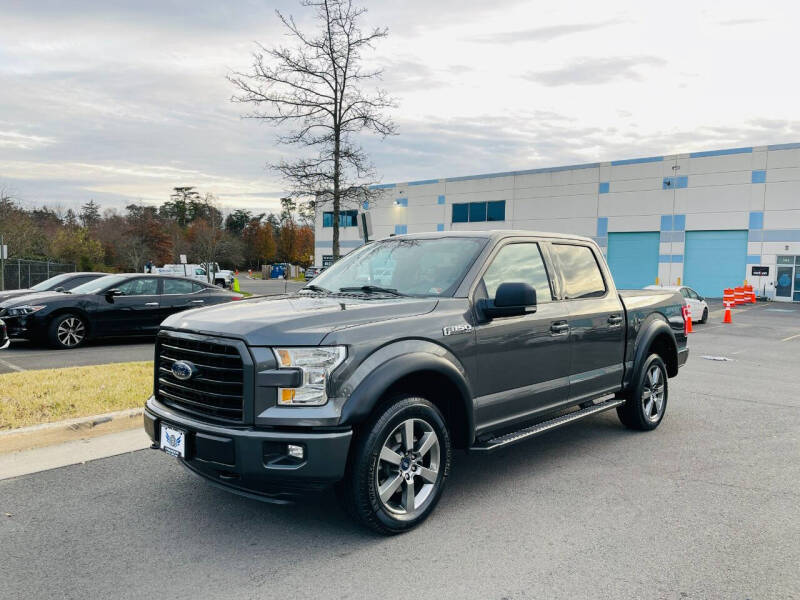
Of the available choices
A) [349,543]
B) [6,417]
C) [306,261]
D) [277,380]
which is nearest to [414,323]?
[277,380]

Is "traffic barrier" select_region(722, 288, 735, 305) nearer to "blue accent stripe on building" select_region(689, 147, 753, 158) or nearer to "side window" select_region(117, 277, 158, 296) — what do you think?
"blue accent stripe on building" select_region(689, 147, 753, 158)

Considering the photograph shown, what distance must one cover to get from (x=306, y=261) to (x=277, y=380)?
104m

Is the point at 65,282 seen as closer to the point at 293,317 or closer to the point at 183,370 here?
the point at 183,370

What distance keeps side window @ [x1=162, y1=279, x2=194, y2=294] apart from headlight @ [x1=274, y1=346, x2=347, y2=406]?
32.7 feet

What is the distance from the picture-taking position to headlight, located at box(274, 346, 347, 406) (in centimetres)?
331

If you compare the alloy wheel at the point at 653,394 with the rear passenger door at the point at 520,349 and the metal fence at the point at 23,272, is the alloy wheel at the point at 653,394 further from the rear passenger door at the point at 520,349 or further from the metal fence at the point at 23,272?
the metal fence at the point at 23,272

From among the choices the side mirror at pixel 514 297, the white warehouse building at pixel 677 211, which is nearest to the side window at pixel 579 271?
the side mirror at pixel 514 297

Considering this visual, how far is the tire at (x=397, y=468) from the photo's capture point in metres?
3.43

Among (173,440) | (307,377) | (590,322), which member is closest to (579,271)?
(590,322)

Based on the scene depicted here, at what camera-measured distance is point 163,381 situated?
3.99 metres

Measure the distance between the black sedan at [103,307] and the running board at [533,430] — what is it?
365 inches

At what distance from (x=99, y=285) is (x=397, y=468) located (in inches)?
401

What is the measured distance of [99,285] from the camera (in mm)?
11938

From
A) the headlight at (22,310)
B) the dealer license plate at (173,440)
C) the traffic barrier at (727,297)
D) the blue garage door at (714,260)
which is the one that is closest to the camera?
the dealer license plate at (173,440)
